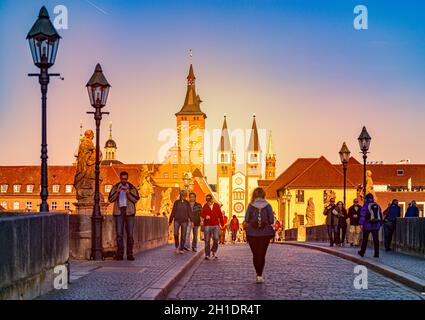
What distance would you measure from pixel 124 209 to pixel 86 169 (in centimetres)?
549

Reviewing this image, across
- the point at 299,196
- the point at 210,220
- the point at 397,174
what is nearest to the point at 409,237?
the point at 210,220

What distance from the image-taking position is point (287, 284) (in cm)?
1396

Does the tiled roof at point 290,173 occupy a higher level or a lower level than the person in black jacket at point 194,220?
higher

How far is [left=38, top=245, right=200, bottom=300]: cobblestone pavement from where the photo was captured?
10.8 metres

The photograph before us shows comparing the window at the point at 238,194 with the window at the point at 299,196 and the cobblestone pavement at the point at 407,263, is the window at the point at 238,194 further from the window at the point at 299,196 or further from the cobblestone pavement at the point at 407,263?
the cobblestone pavement at the point at 407,263

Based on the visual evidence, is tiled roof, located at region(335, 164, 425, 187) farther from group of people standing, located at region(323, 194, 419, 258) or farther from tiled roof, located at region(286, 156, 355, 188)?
group of people standing, located at region(323, 194, 419, 258)

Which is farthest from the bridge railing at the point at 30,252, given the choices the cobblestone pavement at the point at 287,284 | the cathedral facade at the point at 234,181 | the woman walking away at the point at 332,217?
the cathedral facade at the point at 234,181

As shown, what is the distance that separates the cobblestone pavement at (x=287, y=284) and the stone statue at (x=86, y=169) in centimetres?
542

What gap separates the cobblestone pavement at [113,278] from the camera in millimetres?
10812

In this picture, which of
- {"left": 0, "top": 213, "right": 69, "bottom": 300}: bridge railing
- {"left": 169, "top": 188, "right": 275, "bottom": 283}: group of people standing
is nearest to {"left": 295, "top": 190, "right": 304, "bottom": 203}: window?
{"left": 169, "top": 188, "right": 275, "bottom": 283}: group of people standing

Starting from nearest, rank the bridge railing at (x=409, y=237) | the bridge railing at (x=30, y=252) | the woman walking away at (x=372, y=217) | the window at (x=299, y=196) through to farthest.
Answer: the bridge railing at (x=30, y=252) < the woman walking away at (x=372, y=217) < the bridge railing at (x=409, y=237) < the window at (x=299, y=196)

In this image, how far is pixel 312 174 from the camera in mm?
103438
